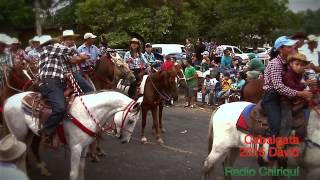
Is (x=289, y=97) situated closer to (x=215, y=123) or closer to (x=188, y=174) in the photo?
(x=215, y=123)

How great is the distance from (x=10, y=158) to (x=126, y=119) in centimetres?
299

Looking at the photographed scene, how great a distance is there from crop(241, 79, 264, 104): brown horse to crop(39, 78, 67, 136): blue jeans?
11.1 ft

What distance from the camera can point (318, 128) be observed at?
568 cm

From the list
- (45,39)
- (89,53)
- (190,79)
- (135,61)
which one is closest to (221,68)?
(190,79)

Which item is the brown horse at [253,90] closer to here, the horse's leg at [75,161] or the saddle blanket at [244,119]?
the saddle blanket at [244,119]

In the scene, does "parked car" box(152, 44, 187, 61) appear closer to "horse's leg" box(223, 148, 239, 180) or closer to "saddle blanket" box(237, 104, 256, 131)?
"horse's leg" box(223, 148, 239, 180)

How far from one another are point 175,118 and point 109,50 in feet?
11.9

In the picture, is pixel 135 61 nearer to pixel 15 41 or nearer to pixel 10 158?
pixel 15 41

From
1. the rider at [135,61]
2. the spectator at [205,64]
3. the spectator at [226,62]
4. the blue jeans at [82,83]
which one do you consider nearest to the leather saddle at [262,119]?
the blue jeans at [82,83]

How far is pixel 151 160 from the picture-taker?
8.63 metres

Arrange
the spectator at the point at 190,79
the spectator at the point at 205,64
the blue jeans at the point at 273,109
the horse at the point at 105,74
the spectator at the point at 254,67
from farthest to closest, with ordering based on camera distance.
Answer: the spectator at the point at 190,79 < the spectator at the point at 205,64 < the horse at the point at 105,74 < the spectator at the point at 254,67 < the blue jeans at the point at 273,109

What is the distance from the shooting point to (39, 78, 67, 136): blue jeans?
20.7ft

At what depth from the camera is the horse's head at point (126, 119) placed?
6449 millimetres

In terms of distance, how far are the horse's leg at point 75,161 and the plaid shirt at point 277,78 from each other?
2667mm
